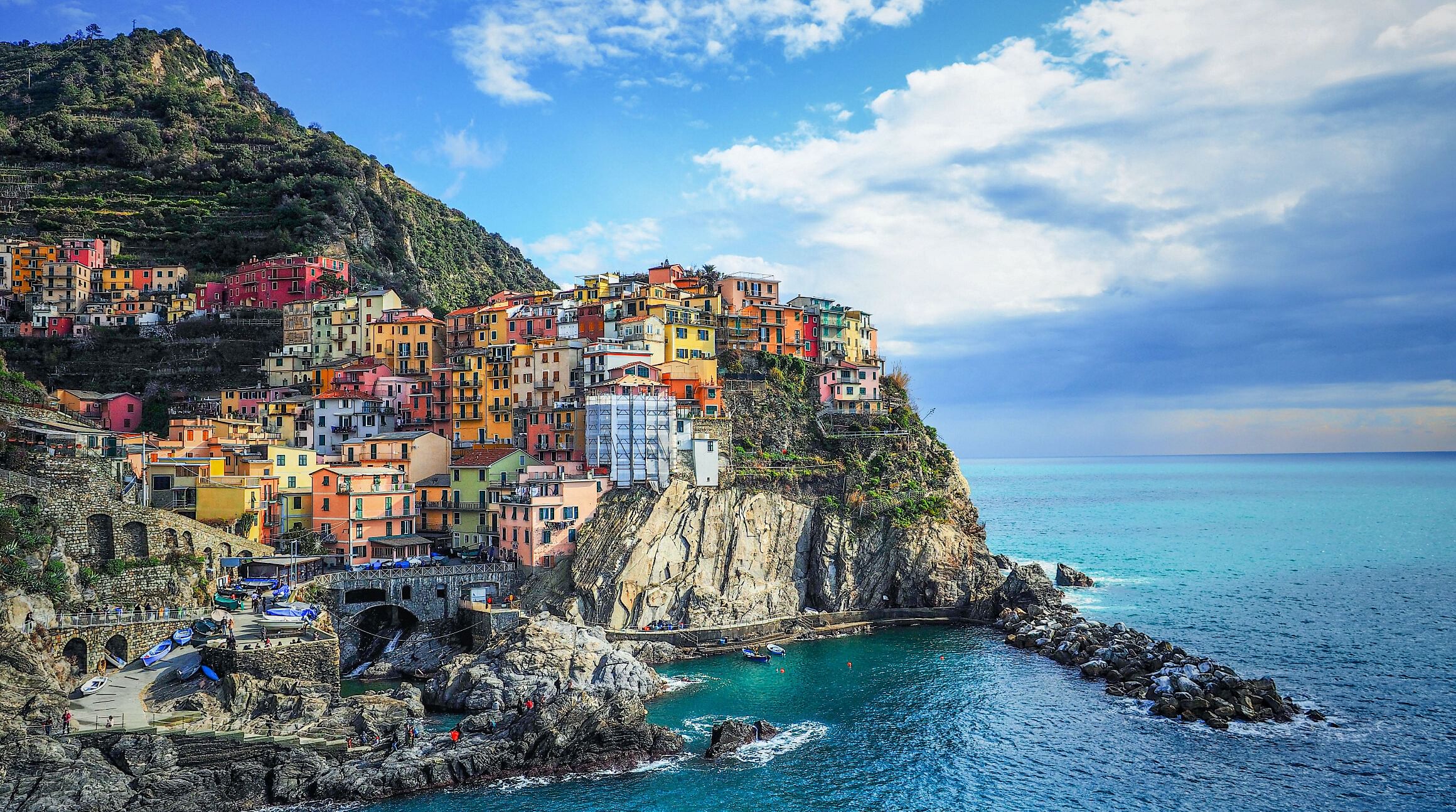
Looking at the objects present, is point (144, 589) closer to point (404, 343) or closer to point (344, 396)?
point (344, 396)

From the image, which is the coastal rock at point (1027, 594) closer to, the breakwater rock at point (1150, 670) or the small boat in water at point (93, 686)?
the breakwater rock at point (1150, 670)

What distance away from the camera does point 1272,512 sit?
158 meters

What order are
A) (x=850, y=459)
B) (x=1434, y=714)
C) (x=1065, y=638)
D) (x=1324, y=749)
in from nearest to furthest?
1. (x=1324, y=749)
2. (x=1434, y=714)
3. (x=1065, y=638)
4. (x=850, y=459)

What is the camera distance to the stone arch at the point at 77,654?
41156mm

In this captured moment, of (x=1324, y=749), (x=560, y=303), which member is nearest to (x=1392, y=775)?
(x=1324, y=749)

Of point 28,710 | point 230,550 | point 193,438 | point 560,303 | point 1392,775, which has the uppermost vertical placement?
point 560,303

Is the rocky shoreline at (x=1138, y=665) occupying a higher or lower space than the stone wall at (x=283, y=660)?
lower

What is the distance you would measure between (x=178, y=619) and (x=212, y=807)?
42.1 feet

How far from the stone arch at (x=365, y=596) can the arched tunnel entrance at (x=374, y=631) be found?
1.41 feet

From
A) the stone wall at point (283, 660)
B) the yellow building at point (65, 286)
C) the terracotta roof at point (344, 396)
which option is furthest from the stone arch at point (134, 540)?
the yellow building at point (65, 286)

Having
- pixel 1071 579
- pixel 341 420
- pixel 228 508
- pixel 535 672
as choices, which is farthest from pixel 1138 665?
pixel 341 420

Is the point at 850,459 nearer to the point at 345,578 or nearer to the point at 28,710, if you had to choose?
the point at 345,578

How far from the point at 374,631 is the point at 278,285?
45000mm

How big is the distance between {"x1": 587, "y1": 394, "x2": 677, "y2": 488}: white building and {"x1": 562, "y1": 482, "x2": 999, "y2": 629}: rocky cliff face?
1826 millimetres
